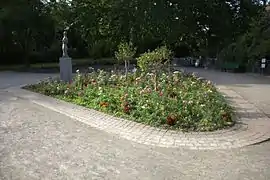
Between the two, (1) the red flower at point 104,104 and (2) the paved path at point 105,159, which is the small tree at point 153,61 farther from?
(2) the paved path at point 105,159

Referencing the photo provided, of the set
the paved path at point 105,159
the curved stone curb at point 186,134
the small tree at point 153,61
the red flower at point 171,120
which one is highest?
the small tree at point 153,61

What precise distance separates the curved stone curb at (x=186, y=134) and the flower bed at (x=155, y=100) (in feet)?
1.03

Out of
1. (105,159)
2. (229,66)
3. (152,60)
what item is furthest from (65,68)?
(229,66)

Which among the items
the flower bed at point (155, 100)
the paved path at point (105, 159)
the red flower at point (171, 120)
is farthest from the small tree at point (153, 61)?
the paved path at point (105, 159)

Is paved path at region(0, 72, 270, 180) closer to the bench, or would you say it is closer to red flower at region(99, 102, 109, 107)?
red flower at region(99, 102, 109, 107)

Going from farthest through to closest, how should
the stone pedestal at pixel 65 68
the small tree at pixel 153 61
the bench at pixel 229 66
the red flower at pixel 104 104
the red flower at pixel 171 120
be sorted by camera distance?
the bench at pixel 229 66, the stone pedestal at pixel 65 68, the small tree at pixel 153 61, the red flower at pixel 104 104, the red flower at pixel 171 120

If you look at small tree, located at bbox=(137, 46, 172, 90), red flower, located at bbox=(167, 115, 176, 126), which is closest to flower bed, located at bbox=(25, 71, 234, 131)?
red flower, located at bbox=(167, 115, 176, 126)

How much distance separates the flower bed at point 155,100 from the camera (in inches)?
324

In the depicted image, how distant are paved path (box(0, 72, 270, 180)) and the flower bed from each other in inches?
57.1

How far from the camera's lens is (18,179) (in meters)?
5.10

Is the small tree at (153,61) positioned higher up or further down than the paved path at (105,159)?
higher up

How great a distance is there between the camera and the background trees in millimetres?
25875

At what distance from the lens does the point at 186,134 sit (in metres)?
7.46

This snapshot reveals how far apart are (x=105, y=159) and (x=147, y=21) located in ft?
67.4
